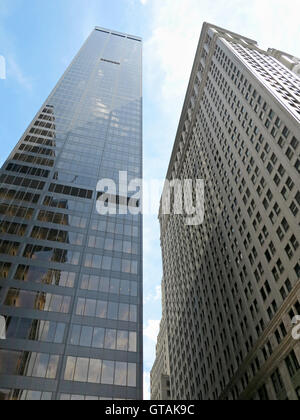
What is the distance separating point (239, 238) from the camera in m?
61.6

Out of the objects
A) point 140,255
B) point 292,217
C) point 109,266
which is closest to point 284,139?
point 292,217

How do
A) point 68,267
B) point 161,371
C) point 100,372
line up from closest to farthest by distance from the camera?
point 100,372, point 68,267, point 161,371

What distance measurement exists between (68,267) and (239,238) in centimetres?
2942

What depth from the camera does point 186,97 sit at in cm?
11369

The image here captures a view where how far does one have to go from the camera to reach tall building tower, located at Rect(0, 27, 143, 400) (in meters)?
38.3

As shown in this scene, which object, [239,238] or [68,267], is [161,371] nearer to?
[239,238]

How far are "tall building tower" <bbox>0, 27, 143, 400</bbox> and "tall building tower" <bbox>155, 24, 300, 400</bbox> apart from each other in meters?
17.5

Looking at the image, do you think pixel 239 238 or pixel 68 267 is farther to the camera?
pixel 239 238

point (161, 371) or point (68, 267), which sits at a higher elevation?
point (68, 267)

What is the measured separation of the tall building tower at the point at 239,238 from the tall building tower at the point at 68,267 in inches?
687

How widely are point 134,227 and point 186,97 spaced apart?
2709 inches

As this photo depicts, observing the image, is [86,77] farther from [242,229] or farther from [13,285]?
[13,285]

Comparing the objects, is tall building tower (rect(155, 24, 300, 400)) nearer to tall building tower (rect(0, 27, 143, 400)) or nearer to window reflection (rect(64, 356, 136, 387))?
tall building tower (rect(0, 27, 143, 400))

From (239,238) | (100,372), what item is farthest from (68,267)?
(239,238)
